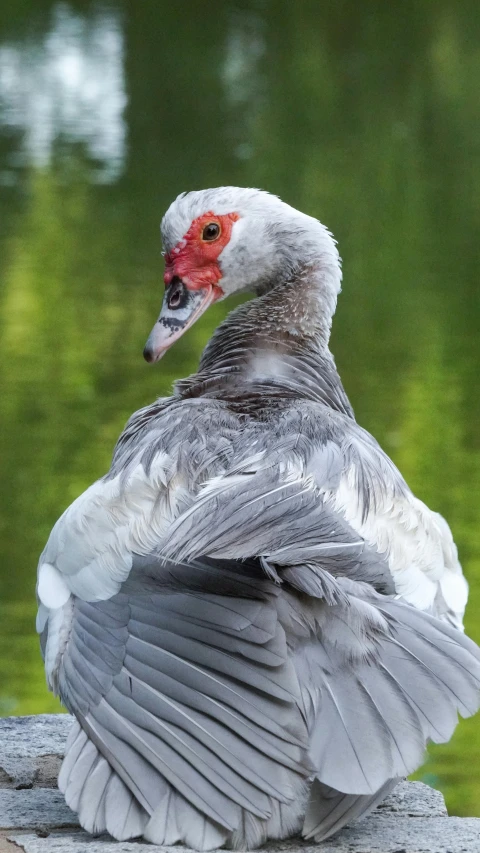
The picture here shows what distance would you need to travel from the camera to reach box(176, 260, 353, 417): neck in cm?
368

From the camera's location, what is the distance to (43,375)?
9336mm

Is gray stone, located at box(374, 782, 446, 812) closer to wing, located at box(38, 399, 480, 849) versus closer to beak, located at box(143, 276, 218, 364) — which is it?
wing, located at box(38, 399, 480, 849)

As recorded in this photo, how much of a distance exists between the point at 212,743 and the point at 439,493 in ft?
17.4

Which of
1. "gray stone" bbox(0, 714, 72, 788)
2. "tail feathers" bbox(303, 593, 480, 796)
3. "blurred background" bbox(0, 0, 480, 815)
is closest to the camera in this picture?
"tail feathers" bbox(303, 593, 480, 796)

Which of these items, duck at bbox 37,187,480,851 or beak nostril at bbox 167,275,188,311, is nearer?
duck at bbox 37,187,480,851

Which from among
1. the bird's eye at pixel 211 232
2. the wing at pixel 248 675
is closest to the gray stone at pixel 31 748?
the wing at pixel 248 675

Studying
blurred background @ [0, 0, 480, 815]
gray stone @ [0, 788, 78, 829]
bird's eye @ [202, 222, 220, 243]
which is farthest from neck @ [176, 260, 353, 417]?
blurred background @ [0, 0, 480, 815]

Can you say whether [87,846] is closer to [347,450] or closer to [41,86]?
[347,450]

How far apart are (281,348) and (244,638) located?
135 cm

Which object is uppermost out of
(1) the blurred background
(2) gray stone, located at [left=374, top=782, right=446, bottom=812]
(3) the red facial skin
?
(3) the red facial skin

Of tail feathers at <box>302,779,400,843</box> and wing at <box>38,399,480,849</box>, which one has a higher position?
wing at <box>38,399,480,849</box>

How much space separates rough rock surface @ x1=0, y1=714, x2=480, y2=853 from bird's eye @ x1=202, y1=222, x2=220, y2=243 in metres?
1.41

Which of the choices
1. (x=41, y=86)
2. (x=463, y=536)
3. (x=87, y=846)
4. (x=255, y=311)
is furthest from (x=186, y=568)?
(x=41, y=86)

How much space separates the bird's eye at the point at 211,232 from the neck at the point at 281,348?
0.69 feet
